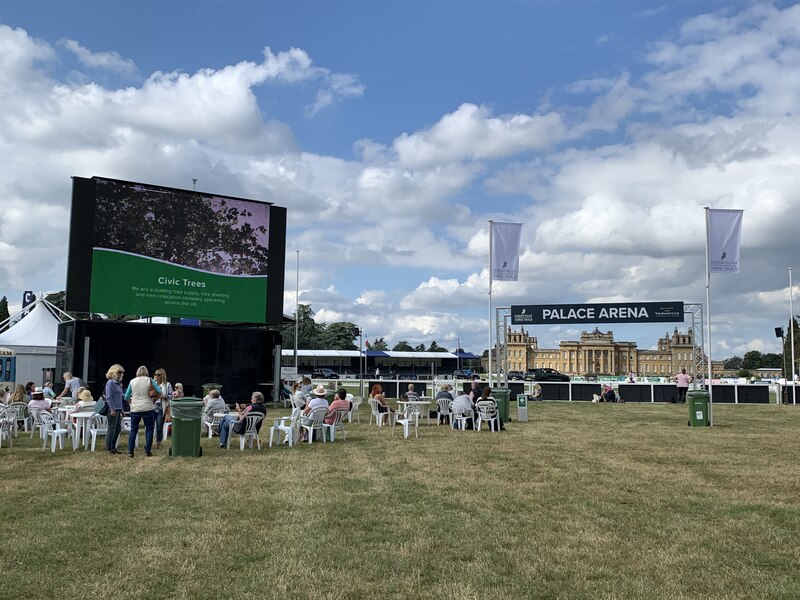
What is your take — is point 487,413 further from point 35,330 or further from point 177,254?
point 35,330

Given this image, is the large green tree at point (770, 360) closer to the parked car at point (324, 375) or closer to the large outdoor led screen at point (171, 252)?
the parked car at point (324, 375)

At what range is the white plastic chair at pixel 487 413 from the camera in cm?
1769

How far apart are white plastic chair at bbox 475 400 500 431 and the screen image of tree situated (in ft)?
36.1

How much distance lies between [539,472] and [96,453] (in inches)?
305

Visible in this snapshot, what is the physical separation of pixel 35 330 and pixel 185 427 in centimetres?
2203

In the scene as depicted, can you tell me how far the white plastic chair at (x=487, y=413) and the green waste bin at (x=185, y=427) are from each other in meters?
→ 7.61

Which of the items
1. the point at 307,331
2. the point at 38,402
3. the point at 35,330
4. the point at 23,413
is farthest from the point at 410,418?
the point at 307,331

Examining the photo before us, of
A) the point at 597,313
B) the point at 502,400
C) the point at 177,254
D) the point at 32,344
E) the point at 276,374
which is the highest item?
the point at 177,254

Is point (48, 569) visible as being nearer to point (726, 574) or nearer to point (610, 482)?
point (726, 574)

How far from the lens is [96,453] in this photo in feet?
41.9

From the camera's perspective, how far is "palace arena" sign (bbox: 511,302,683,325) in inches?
1224

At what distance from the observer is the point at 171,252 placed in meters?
24.3

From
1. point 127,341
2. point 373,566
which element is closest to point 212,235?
point 127,341

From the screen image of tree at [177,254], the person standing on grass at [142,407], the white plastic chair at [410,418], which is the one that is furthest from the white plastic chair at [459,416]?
the screen image of tree at [177,254]
